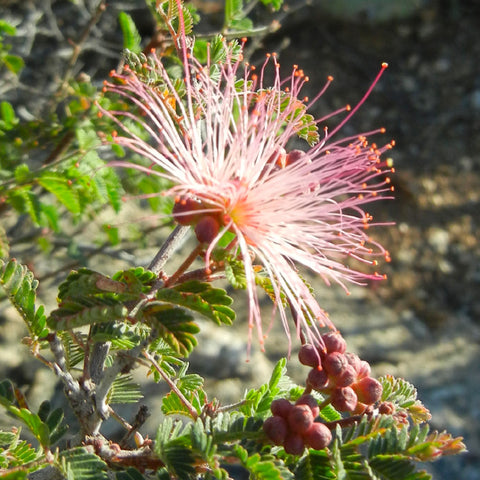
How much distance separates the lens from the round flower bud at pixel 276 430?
1220 mm

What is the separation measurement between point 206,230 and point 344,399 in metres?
0.44

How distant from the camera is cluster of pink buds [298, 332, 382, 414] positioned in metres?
1.33

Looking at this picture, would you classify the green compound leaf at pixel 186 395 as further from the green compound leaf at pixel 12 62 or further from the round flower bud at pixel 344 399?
the green compound leaf at pixel 12 62

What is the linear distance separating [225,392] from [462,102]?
4422mm

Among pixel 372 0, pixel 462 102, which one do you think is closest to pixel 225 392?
pixel 462 102

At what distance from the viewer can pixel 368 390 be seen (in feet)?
4.44

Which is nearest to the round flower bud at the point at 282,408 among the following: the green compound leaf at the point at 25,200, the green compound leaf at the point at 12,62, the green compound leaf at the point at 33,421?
the green compound leaf at the point at 33,421

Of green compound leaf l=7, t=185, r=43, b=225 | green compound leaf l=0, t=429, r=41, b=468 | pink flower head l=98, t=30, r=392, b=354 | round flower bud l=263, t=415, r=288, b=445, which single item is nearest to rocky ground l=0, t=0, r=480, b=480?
green compound leaf l=7, t=185, r=43, b=225

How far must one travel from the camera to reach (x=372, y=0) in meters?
6.93

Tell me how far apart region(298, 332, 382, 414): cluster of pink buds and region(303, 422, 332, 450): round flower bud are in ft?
0.36

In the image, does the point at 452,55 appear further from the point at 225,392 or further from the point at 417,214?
the point at 225,392

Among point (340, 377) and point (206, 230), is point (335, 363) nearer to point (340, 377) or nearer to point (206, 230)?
point (340, 377)

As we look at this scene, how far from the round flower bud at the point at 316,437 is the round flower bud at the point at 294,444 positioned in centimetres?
1

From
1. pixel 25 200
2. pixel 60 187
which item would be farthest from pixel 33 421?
pixel 25 200
